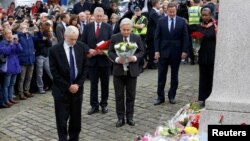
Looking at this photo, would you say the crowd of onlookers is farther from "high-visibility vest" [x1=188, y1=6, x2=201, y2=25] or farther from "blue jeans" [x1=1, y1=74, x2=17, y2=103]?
"high-visibility vest" [x1=188, y1=6, x2=201, y2=25]

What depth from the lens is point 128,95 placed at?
894 centimetres

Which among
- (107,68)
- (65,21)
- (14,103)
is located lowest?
(14,103)

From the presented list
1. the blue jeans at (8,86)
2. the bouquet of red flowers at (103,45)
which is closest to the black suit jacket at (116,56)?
the bouquet of red flowers at (103,45)

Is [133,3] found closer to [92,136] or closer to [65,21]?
[65,21]

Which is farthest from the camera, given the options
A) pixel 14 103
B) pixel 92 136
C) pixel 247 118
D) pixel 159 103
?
pixel 14 103

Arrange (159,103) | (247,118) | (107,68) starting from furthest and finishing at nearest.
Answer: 1. (159,103)
2. (107,68)
3. (247,118)

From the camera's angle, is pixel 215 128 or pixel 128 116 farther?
pixel 128 116

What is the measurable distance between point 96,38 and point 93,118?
1.64m

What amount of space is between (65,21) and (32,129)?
4.36 metres

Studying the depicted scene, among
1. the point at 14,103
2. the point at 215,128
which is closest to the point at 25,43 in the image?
the point at 14,103

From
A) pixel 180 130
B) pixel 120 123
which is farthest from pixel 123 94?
pixel 180 130

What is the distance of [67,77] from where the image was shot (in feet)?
24.7

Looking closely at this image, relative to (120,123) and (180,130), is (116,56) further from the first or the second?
(180,130)

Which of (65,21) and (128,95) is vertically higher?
(65,21)
